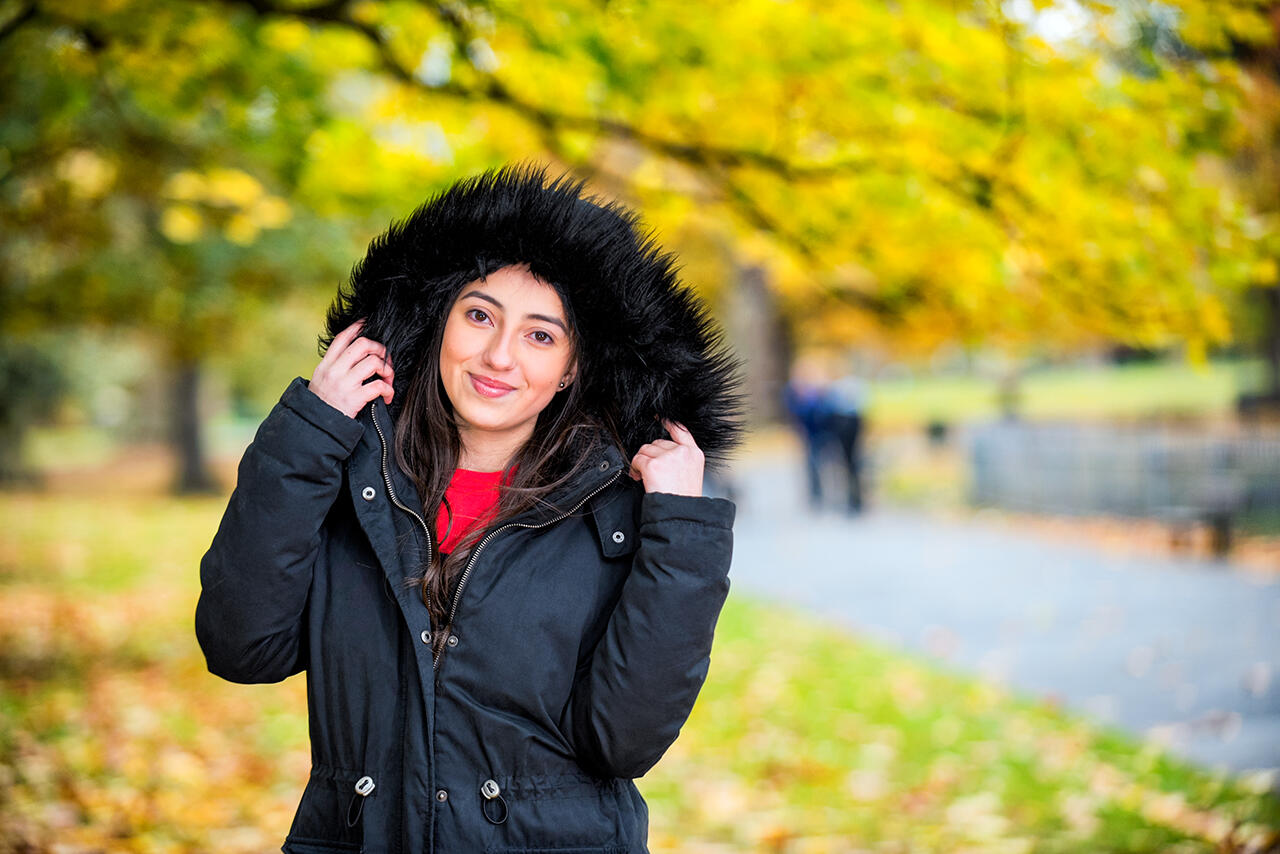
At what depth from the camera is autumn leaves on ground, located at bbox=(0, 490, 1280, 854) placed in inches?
185

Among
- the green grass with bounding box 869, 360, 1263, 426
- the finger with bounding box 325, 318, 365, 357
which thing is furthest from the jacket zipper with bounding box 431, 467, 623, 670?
the green grass with bounding box 869, 360, 1263, 426

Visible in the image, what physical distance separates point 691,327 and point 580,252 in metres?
0.28

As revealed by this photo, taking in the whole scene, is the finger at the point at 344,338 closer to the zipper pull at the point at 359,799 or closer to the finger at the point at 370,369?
the finger at the point at 370,369

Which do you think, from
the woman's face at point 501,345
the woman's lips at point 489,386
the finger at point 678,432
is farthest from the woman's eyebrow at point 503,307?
the finger at point 678,432

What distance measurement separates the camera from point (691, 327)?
7.39 feet

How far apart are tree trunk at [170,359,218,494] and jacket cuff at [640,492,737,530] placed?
2103 centimetres

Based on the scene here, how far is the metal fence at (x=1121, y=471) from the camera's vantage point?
38.4 ft

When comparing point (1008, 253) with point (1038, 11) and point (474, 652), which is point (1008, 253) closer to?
point (1038, 11)

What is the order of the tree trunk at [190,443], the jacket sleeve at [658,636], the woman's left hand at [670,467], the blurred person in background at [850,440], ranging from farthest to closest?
the tree trunk at [190,443] < the blurred person in background at [850,440] < the woman's left hand at [670,467] < the jacket sleeve at [658,636]

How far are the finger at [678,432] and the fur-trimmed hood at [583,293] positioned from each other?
0.02 m

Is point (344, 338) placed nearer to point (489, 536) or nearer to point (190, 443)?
point (489, 536)

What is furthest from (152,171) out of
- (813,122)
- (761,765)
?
(761,765)

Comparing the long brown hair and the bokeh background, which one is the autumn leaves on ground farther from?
the long brown hair

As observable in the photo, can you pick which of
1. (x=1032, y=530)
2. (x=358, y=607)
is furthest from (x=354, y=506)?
(x=1032, y=530)
